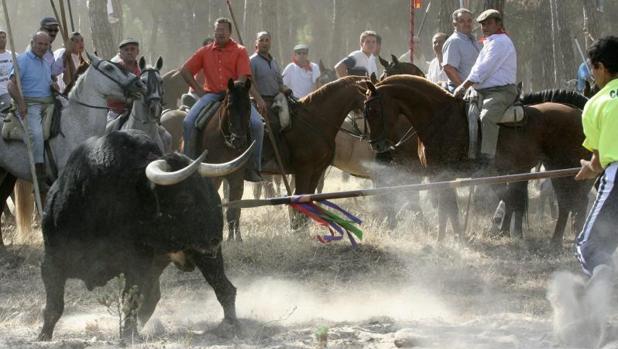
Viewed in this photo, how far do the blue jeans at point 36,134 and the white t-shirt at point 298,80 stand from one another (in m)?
5.96

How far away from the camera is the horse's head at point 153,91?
1248 centimetres

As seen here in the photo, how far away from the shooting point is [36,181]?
1215 centimetres

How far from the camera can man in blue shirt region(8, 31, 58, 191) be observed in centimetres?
1255

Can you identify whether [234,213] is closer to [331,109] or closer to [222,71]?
[222,71]

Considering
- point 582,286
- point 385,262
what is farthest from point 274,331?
point 385,262

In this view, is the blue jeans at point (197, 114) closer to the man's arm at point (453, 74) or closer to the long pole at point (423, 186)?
the man's arm at point (453, 74)

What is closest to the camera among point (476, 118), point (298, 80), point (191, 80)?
point (476, 118)

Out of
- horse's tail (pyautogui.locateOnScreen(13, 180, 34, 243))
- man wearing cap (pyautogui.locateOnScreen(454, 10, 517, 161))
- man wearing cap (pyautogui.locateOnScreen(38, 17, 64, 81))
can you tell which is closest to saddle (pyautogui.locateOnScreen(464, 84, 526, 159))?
man wearing cap (pyautogui.locateOnScreen(454, 10, 517, 161))

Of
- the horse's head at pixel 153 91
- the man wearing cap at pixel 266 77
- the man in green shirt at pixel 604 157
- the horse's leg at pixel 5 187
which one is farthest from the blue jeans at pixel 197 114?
the man in green shirt at pixel 604 157

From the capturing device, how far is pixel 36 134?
41.2ft

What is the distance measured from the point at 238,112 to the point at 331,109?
6.02 feet

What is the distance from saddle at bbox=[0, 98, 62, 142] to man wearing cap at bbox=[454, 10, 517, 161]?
15.8 feet

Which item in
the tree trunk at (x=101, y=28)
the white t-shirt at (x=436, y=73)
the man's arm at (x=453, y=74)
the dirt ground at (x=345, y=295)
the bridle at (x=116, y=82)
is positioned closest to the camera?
the dirt ground at (x=345, y=295)

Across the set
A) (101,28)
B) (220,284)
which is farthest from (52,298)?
(101,28)
